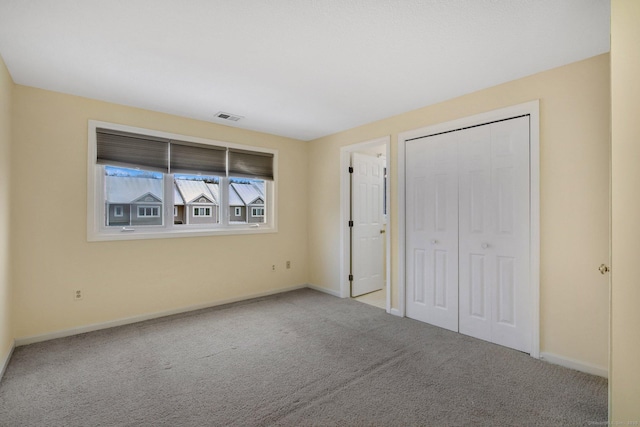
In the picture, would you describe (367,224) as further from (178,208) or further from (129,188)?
(129,188)

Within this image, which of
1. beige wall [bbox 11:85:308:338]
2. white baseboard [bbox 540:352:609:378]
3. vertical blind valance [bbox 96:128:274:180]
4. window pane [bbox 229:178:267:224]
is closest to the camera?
white baseboard [bbox 540:352:609:378]

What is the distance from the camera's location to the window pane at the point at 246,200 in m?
4.38

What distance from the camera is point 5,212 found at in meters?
2.53

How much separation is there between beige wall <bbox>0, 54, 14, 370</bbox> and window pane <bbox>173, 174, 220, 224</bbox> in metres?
1.52

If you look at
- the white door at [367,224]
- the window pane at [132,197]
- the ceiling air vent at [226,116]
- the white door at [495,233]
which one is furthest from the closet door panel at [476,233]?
the window pane at [132,197]

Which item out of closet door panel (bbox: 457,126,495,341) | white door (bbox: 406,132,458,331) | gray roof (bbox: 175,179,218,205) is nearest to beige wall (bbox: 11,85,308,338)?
gray roof (bbox: 175,179,218,205)

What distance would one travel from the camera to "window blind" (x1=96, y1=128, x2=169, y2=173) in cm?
326

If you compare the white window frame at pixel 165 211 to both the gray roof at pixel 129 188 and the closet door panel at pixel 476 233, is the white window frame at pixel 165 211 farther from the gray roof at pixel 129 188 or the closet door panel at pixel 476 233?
the closet door panel at pixel 476 233

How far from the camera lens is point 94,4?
1742 mm

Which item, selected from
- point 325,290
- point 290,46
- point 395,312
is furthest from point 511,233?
point 325,290

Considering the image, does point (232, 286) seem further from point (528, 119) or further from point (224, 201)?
point (528, 119)

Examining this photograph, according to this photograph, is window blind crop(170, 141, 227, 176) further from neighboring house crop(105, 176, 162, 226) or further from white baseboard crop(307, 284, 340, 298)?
white baseboard crop(307, 284, 340, 298)

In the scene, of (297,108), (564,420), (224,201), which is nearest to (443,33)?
(297,108)

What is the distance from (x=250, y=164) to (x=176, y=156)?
1.02 metres
